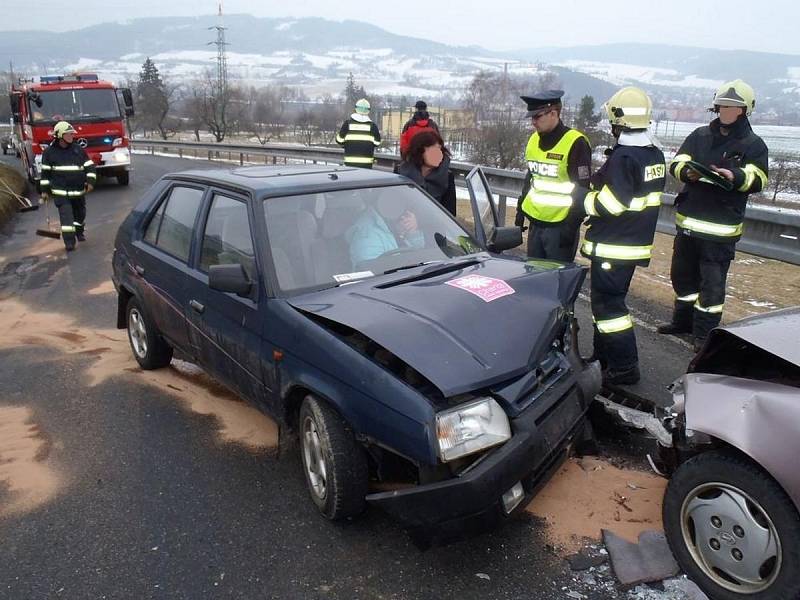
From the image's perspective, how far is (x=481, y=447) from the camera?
260cm

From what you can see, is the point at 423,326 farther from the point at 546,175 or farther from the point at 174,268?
the point at 546,175

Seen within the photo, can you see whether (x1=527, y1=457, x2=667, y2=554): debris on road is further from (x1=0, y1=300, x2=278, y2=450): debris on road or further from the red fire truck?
the red fire truck

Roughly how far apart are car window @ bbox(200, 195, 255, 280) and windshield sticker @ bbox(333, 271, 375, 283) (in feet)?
1.54

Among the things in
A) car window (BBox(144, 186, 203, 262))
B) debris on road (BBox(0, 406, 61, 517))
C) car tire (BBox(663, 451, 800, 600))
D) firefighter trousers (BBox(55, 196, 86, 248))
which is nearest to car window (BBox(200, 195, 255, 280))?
car window (BBox(144, 186, 203, 262))

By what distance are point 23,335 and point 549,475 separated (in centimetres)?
542

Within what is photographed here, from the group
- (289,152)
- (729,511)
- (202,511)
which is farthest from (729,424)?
(289,152)

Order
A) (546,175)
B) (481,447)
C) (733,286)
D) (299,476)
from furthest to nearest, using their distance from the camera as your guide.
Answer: (733,286), (546,175), (299,476), (481,447)

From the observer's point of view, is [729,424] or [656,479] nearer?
[729,424]

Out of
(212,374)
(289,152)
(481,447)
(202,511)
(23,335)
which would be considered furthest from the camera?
(289,152)

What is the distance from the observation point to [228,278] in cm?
333

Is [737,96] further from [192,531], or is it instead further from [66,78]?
[66,78]

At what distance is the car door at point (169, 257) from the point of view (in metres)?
4.30

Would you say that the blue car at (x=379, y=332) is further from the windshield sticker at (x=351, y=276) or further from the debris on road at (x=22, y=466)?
the debris on road at (x=22, y=466)

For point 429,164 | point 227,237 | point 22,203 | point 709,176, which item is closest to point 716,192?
point 709,176
